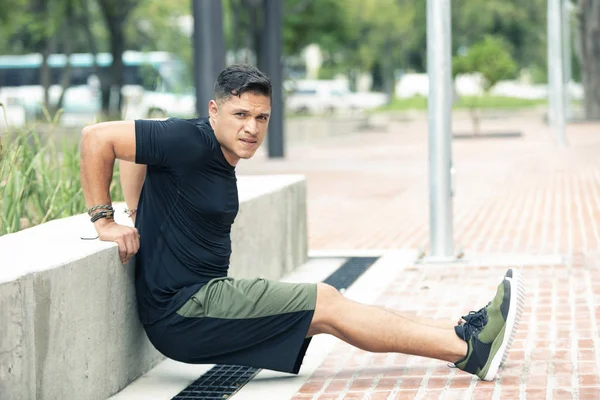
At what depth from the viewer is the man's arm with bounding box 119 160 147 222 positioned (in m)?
5.45

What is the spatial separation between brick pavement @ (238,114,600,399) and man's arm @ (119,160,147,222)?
1.15 metres

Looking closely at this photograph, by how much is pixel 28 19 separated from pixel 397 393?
33266 mm

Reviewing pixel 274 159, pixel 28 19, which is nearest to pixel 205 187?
pixel 274 159

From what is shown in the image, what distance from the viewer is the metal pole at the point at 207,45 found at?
14.6 m

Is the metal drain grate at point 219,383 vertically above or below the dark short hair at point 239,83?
below

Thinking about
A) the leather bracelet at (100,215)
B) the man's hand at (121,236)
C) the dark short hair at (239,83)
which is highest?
the dark short hair at (239,83)

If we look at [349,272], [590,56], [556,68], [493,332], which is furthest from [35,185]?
[590,56]

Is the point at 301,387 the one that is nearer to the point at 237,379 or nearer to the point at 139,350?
the point at 237,379

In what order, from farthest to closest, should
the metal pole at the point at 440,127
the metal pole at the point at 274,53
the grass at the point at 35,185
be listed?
the metal pole at the point at 274,53 → the metal pole at the point at 440,127 → the grass at the point at 35,185

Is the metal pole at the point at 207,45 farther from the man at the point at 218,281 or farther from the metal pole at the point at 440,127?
the man at the point at 218,281

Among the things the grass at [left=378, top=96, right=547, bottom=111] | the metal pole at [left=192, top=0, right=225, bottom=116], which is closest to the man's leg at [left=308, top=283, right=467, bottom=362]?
the metal pole at [left=192, top=0, right=225, bottom=116]

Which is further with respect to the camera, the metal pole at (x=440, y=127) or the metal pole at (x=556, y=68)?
the metal pole at (x=556, y=68)

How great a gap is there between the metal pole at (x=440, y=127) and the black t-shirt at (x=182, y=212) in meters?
4.06

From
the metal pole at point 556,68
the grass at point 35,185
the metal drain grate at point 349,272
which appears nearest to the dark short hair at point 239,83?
the grass at point 35,185
